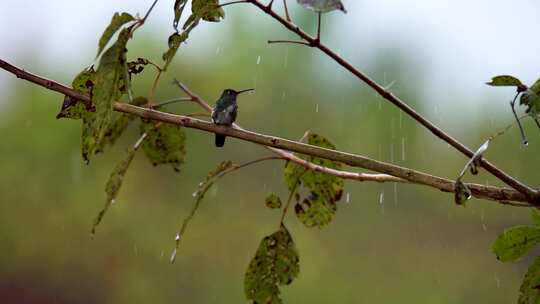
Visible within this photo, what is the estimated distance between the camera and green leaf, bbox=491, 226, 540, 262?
20.8 inches

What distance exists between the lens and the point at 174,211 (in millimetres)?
4770

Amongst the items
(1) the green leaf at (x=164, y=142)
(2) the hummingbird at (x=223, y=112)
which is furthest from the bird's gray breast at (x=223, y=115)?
(1) the green leaf at (x=164, y=142)

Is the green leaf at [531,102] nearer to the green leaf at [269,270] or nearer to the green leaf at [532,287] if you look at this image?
the green leaf at [532,287]

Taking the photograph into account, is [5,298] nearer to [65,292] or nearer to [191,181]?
[65,292]

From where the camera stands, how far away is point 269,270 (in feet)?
2.31

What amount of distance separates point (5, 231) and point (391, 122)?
8.49 ft

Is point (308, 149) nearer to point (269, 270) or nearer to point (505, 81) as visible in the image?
point (505, 81)

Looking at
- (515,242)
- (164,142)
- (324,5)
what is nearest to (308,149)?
(324,5)

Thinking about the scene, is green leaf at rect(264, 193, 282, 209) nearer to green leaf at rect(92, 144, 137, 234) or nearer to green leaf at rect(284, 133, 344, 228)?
green leaf at rect(284, 133, 344, 228)

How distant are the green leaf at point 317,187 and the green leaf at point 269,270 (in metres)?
0.05

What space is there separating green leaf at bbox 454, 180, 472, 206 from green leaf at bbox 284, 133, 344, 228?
25 cm

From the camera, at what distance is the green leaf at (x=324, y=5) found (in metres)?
0.43

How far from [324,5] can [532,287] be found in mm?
258

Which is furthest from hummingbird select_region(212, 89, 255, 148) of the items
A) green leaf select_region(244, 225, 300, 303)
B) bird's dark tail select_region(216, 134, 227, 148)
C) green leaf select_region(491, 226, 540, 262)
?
green leaf select_region(491, 226, 540, 262)
